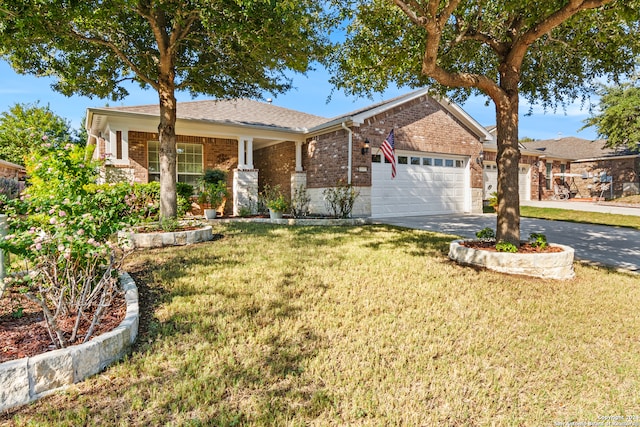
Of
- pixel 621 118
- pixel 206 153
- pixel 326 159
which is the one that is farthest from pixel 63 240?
pixel 621 118

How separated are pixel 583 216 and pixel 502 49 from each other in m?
9.67

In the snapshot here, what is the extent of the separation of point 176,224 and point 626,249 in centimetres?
916

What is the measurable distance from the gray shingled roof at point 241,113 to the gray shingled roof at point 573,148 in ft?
47.7

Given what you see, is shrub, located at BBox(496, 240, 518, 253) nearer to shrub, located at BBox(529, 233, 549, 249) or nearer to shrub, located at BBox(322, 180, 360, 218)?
shrub, located at BBox(529, 233, 549, 249)

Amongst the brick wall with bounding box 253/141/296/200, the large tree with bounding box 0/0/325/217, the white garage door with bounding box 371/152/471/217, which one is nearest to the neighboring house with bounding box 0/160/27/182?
the brick wall with bounding box 253/141/296/200

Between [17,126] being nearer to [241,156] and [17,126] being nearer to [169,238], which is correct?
[241,156]

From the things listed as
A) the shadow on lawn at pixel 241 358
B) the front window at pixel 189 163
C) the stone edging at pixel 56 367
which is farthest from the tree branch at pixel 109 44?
the stone edging at pixel 56 367

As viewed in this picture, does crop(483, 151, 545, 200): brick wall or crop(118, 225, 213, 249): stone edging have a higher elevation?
crop(483, 151, 545, 200): brick wall

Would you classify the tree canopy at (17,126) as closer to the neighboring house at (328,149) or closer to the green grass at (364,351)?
the neighboring house at (328,149)

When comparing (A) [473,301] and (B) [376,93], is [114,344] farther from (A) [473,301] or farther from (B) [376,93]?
(B) [376,93]

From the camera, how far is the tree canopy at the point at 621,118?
18.0 m

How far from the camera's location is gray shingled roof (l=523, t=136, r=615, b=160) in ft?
71.3

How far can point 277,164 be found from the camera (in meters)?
15.0

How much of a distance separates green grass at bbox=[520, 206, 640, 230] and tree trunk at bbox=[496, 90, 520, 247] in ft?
24.0
